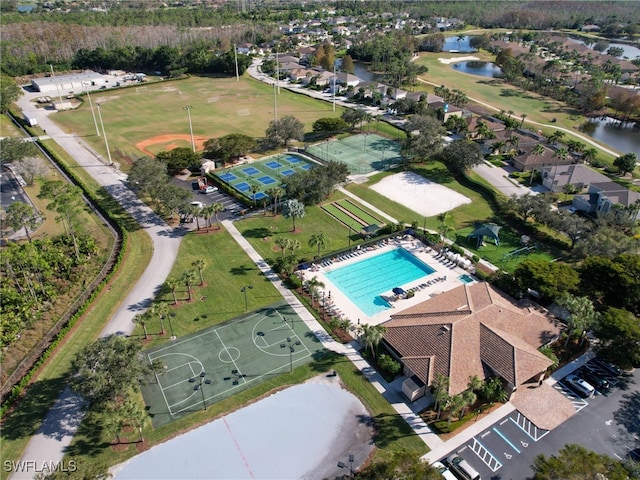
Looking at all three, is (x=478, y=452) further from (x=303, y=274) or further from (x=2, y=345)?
(x=2, y=345)

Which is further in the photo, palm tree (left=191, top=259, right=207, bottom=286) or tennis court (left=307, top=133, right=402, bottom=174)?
tennis court (left=307, top=133, right=402, bottom=174)

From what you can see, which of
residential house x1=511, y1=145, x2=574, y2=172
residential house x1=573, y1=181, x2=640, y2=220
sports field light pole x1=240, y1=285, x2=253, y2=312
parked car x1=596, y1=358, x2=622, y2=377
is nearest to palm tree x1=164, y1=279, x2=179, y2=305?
sports field light pole x1=240, y1=285, x2=253, y2=312

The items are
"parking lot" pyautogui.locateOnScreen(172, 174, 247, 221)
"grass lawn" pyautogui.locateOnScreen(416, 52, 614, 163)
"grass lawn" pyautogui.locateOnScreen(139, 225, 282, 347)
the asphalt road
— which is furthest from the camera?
"grass lawn" pyautogui.locateOnScreen(416, 52, 614, 163)

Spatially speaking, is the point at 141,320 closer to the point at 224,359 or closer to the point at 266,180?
the point at 224,359

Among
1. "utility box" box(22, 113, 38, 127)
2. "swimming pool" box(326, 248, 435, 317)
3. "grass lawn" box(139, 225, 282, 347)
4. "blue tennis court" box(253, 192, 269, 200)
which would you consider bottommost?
"swimming pool" box(326, 248, 435, 317)

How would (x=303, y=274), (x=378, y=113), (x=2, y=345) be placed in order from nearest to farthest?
(x=2, y=345)
(x=303, y=274)
(x=378, y=113)

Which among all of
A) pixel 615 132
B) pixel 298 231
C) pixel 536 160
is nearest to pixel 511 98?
pixel 615 132

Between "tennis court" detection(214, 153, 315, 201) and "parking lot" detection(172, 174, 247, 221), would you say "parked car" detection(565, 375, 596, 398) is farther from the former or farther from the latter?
"tennis court" detection(214, 153, 315, 201)

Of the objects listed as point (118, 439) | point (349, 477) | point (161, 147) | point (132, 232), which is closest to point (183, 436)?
point (118, 439)
